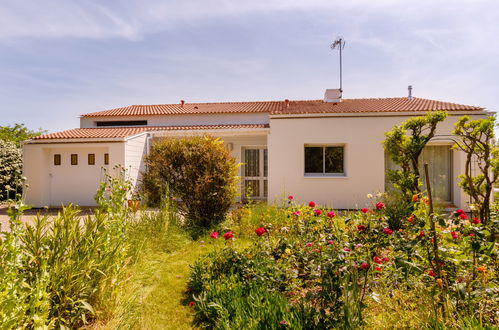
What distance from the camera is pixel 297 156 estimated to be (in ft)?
39.0

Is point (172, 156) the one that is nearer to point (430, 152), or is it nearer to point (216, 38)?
point (216, 38)

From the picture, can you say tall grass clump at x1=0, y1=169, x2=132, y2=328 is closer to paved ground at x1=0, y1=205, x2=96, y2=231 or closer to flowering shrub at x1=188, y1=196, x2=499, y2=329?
flowering shrub at x1=188, y1=196, x2=499, y2=329

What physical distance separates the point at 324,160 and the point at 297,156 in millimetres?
1350

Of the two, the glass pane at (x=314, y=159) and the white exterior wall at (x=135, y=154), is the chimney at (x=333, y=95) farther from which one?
the white exterior wall at (x=135, y=154)

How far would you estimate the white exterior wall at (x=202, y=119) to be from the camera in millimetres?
15578

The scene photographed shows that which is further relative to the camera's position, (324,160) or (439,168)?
(324,160)

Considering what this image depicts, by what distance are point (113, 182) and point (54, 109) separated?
12378 mm

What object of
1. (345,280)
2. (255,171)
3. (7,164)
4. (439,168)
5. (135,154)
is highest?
(135,154)

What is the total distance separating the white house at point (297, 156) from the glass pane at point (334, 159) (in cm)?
4

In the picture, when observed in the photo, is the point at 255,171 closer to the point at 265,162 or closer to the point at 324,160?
the point at 265,162

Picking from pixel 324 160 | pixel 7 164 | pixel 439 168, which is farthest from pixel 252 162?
pixel 7 164

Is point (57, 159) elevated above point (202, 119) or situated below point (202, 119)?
below

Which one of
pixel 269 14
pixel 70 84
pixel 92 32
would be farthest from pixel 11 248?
pixel 70 84

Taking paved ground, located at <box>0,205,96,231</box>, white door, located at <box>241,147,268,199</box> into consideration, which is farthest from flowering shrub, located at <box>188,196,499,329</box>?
white door, located at <box>241,147,268,199</box>
